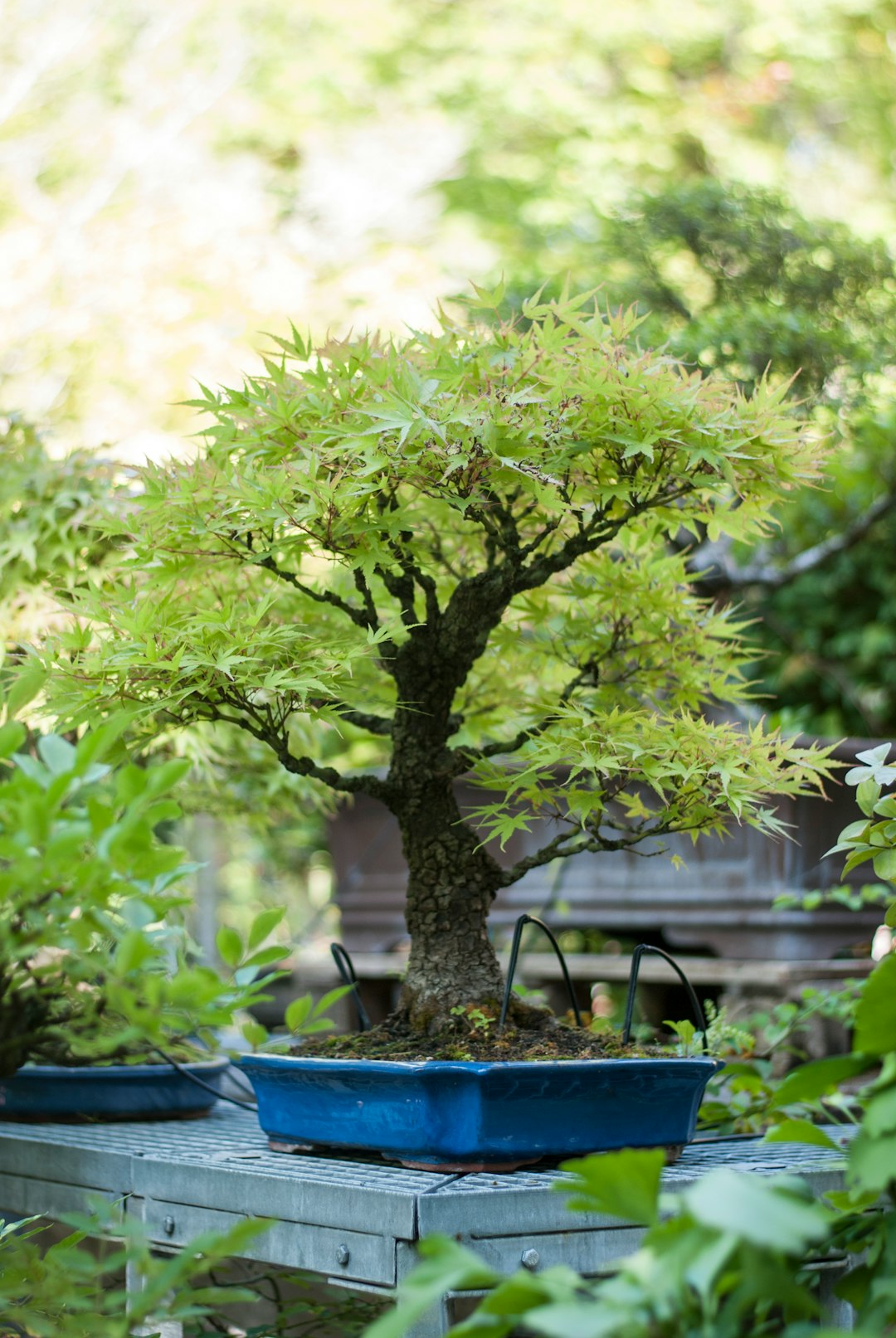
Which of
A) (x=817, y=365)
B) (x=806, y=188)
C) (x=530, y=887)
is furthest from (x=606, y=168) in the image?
(x=530, y=887)

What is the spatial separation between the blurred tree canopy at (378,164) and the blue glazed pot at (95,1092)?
295cm

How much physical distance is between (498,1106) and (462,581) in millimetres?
581

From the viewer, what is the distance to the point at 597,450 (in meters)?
1.36

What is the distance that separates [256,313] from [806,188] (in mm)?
2702

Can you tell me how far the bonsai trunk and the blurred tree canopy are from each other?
2.93 metres

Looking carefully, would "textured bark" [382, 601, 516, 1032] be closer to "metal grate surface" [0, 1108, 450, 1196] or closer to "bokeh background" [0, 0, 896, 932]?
"metal grate surface" [0, 1108, 450, 1196]

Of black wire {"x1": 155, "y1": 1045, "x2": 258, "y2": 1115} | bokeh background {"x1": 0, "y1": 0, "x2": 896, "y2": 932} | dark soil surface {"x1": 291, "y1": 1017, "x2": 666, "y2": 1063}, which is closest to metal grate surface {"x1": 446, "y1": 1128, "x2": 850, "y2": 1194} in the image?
dark soil surface {"x1": 291, "y1": 1017, "x2": 666, "y2": 1063}

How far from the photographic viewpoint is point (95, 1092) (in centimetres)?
173

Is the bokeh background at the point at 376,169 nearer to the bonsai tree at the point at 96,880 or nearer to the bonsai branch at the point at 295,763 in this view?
the bonsai branch at the point at 295,763

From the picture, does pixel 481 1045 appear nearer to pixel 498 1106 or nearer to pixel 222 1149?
pixel 498 1106

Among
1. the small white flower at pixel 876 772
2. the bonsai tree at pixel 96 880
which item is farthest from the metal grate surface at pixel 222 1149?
the small white flower at pixel 876 772

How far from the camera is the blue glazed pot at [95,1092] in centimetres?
171

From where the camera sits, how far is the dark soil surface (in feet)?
4.23

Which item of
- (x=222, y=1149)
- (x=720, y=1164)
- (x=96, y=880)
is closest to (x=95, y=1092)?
(x=222, y=1149)
